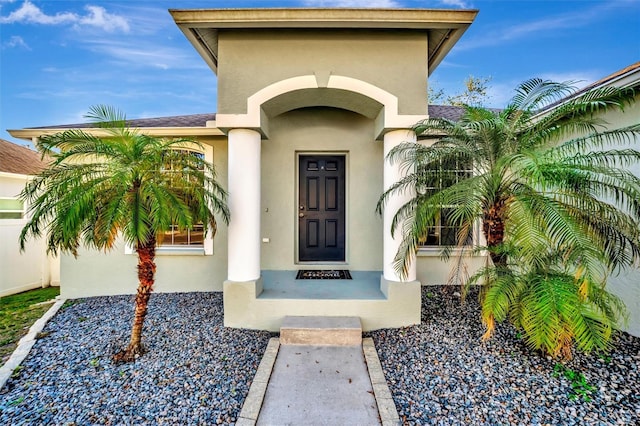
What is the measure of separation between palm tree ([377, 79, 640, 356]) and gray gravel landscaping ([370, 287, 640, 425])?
0.32m

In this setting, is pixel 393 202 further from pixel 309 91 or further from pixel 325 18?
pixel 325 18

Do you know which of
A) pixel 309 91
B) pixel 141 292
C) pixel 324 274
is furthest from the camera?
pixel 324 274

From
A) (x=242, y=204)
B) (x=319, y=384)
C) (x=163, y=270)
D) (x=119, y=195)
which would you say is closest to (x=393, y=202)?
(x=242, y=204)

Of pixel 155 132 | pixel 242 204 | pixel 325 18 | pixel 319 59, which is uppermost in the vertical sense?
pixel 325 18

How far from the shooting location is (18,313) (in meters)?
5.93

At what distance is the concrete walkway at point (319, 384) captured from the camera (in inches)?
109

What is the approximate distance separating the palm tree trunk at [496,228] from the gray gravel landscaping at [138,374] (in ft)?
11.7

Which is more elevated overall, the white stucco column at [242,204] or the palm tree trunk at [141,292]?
the white stucco column at [242,204]

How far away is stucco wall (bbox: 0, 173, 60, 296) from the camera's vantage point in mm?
7344

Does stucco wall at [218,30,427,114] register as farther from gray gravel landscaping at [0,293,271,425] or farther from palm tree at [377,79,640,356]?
gray gravel landscaping at [0,293,271,425]

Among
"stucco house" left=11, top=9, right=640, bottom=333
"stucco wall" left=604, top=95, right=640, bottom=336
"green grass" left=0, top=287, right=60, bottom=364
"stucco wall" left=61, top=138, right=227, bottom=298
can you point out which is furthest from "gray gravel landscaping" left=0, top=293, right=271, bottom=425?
"stucco wall" left=604, top=95, right=640, bottom=336

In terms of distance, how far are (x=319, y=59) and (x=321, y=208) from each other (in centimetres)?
312

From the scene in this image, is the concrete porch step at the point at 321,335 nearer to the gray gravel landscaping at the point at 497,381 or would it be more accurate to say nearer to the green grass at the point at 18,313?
the gray gravel landscaping at the point at 497,381

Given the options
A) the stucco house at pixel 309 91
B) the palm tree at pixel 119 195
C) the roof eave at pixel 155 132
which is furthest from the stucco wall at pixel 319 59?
the roof eave at pixel 155 132
